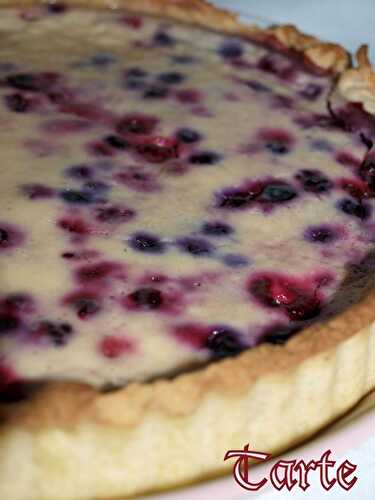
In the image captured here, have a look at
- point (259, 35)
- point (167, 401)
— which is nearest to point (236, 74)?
point (259, 35)

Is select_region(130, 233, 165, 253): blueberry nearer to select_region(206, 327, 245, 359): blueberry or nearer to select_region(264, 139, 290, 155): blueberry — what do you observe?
select_region(206, 327, 245, 359): blueberry

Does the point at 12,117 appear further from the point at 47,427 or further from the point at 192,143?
the point at 47,427

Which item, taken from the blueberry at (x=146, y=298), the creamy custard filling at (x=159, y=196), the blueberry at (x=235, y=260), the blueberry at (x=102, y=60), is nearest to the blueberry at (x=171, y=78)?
the creamy custard filling at (x=159, y=196)

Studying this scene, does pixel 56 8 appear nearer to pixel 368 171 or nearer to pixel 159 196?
pixel 159 196

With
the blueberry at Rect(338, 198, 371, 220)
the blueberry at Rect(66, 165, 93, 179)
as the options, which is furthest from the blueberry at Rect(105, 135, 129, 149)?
the blueberry at Rect(338, 198, 371, 220)

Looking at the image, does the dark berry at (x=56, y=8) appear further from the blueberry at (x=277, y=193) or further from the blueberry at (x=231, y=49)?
the blueberry at (x=277, y=193)

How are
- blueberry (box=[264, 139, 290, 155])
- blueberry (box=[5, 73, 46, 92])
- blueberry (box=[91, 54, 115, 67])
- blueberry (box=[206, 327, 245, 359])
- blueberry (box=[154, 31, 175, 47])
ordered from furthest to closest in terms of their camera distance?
blueberry (box=[154, 31, 175, 47]) < blueberry (box=[91, 54, 115, 67]) < blueberry (box=[5, 73, 46, 92]) < blueberry (box=[264, 139, 290, 155]) < blueberry (box=[206, 327, 245, 359])
